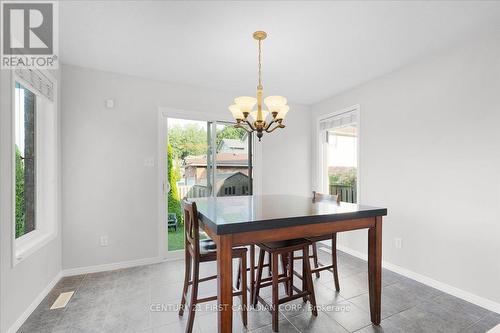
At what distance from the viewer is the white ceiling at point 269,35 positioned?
190 centimetres

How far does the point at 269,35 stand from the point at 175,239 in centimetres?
308

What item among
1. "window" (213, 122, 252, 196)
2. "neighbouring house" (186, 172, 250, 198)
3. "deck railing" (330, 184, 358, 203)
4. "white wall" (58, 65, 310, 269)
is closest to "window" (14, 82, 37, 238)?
"white wall" (58, 65, 310, 269)

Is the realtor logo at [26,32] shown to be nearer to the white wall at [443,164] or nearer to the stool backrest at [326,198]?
the stool backrest at [326,198]

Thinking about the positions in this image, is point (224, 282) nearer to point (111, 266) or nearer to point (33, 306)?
point (33, 306)

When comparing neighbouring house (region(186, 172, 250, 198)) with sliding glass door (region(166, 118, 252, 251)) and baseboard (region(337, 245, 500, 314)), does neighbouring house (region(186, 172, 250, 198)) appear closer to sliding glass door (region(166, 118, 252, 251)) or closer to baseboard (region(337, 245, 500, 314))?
sliding glass door (region(166, 118, 252, 251))

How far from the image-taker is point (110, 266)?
3.04 metres

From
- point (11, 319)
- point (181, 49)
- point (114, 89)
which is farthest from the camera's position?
point (114, 89)

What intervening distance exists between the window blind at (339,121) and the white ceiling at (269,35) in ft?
2.12

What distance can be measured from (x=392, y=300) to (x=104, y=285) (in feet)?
9.62

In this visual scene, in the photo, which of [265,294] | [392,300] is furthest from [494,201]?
[265,294]

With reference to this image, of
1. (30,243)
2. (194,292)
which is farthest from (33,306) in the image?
(194,292)

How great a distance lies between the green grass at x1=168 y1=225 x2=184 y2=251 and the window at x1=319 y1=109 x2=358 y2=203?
253cm

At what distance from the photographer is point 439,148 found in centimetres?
257

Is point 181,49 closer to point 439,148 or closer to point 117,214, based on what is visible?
point 117,214
